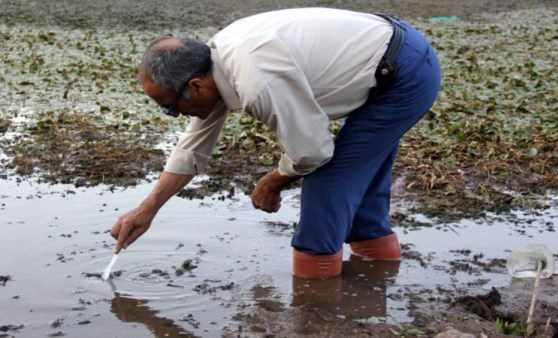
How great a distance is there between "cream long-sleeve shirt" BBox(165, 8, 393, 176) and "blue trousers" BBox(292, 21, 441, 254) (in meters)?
0.10

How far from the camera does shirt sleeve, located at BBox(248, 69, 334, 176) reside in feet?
12.7

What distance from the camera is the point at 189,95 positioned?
3979 mm

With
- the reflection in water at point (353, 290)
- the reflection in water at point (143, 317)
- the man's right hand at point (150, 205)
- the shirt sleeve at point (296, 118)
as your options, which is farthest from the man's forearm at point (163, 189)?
the reflection in water at point (353, 290)

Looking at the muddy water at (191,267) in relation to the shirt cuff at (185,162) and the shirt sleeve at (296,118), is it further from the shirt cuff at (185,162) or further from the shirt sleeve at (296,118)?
the shirt sleeve at (296,118)

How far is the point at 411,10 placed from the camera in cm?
1795

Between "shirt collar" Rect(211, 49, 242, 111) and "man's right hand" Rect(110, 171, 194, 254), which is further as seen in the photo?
"man's right hand" Rect(110, 171, 194, 254)

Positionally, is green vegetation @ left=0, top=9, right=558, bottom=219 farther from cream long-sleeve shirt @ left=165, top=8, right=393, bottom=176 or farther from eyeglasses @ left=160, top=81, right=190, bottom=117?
eyeglasses @ left=160, top=81, right=190, bottom=117

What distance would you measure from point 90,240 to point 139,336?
140 centimetres

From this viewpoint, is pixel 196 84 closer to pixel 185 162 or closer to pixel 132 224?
pixel 185 162

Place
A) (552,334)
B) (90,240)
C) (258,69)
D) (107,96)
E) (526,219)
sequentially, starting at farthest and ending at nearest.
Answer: (107,96), (526,219), (90,240), (552,334), (258,69)

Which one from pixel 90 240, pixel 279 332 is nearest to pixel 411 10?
pixel 90 240

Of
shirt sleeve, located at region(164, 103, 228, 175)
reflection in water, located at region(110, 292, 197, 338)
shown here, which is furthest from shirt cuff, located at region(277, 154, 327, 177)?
reflection in water, located at region(110, 292, 197, 338)

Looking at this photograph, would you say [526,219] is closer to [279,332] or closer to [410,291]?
[410,291]

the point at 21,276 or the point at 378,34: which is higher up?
the point at 378,34
